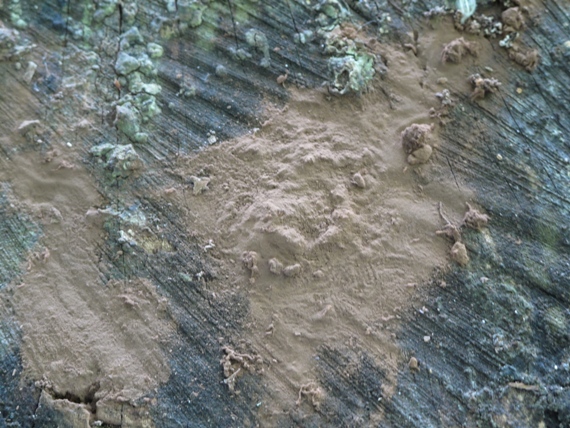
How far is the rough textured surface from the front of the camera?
1.73m

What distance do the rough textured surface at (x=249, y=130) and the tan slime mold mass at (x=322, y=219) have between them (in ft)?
0.15

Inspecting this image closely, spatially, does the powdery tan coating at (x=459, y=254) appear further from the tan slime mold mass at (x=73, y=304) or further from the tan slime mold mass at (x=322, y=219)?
the tan slime mold mass at (x=73, y=304)

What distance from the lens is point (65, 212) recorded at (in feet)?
6.57

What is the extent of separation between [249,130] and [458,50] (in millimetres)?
922

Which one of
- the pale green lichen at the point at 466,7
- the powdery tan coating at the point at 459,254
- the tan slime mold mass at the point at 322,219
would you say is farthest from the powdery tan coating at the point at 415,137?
the pale green lichen at the point at 466,7

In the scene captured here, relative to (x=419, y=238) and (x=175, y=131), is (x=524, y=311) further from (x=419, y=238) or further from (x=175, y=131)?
(x=175, y=131)

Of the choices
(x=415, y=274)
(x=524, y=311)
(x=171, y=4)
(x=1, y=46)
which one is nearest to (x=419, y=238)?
(x=415, y=274)

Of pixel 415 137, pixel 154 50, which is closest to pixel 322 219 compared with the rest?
pixel 415 137

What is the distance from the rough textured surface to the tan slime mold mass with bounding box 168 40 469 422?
45 mm

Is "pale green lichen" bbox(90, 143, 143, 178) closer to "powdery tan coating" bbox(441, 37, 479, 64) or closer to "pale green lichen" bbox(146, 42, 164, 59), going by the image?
"pale green lichen" bbox(146, 42, 164, 59)

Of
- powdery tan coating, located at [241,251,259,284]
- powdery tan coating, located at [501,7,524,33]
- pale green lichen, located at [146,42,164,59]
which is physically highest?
powdery tan coating, located at [501,7,524,33]

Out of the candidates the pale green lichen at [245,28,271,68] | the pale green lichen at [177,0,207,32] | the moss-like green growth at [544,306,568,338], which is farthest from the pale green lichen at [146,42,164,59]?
the moss-like green growth at [544,306,568,338]

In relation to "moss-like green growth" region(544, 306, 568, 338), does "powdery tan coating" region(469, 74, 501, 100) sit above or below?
above

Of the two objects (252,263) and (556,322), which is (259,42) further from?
(556,322)
